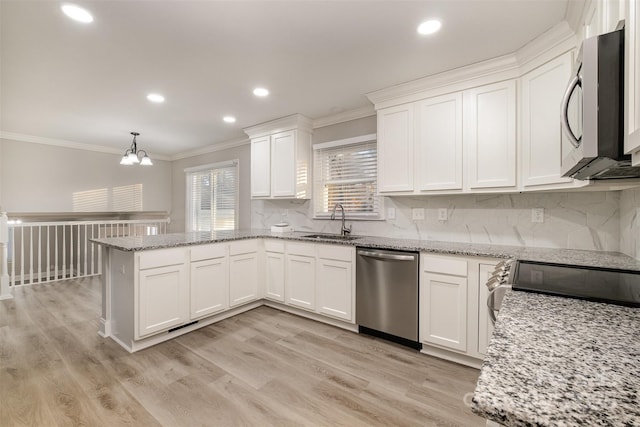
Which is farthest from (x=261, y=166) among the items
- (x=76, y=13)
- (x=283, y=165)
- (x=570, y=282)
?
(x=570, y=282)

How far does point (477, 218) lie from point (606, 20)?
5.70ft

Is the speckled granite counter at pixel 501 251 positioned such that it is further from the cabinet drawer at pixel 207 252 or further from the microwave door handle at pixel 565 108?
the microwave door handle at pixel 565 108

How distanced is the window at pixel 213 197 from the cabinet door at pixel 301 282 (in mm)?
2159

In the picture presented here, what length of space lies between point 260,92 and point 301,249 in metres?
1.75

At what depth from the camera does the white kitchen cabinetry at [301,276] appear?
3.15 m

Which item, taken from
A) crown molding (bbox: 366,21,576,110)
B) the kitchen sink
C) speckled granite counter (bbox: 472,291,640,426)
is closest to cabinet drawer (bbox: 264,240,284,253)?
the kitchen sink

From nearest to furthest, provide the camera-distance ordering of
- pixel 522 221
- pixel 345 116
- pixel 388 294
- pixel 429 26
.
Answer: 1. pixel 429 26
2. pixel 522 221
3. pixel 388 294
4. pixel 345 116

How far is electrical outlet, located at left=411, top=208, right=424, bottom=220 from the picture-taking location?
3055 millimetres

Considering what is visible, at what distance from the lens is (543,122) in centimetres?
212

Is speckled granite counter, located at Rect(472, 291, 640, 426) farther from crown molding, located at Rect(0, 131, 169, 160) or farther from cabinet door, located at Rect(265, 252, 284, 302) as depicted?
crown molding, located at Rect(0, 131, 169, 160)

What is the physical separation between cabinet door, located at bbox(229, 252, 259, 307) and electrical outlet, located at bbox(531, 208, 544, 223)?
9.42 ft

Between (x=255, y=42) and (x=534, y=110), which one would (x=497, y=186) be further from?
(x=255, y=42)

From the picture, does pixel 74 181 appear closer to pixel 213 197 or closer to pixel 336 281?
pixel 213 197

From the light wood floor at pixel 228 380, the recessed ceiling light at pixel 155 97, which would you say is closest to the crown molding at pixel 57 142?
the recessed ceiling light at pixel 155 97
